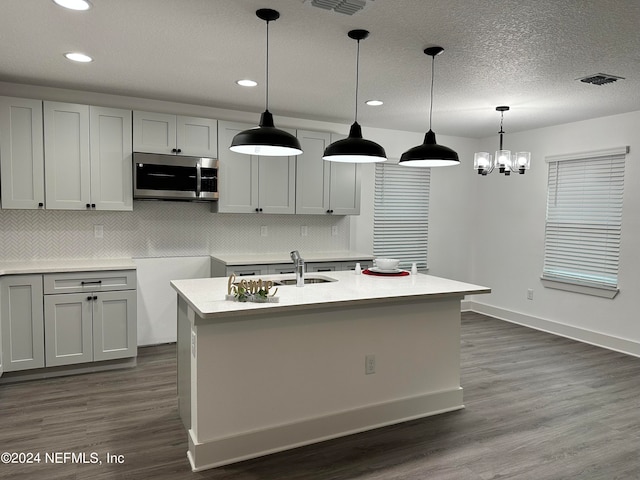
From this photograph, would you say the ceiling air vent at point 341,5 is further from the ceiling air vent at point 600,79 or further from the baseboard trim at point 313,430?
the baseboard trim at point 313,430

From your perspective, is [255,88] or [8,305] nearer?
[8,305]

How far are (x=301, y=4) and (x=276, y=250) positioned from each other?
10.5ft

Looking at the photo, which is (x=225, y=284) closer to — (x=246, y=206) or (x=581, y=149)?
(x=246, y=206)

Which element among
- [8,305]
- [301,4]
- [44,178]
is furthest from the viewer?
[44,178]

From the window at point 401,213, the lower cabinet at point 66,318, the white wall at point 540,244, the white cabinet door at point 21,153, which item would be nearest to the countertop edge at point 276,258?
the window at point 401,213

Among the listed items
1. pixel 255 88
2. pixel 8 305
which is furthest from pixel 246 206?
pixel 8 305

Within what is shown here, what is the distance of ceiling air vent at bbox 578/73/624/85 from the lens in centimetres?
335

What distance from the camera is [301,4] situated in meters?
2.29

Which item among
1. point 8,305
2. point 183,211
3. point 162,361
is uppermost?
point 183,211

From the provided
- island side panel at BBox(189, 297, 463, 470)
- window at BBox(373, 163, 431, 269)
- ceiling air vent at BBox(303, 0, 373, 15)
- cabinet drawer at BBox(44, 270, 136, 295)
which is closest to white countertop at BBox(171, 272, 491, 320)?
island side panel at BBox(189, 297, 463, 470)

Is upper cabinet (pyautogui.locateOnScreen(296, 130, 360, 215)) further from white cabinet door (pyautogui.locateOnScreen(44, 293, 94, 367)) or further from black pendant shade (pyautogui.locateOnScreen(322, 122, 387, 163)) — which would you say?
white cabinet door (pyautogui.locateOnScreen(44, 293, 94, 367))

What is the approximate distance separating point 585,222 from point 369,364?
355cm

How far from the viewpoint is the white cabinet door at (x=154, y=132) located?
13.6 ft

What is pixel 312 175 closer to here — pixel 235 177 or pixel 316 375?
pixel 235 177
